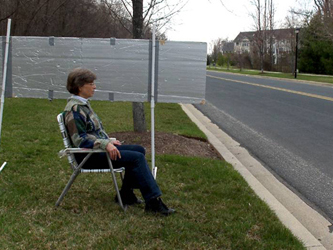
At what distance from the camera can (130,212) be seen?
4.25 m

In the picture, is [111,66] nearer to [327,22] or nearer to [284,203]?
[284,203]

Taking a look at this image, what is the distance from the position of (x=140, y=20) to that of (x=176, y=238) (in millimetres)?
4750

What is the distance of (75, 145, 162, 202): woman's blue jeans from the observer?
4.14 m

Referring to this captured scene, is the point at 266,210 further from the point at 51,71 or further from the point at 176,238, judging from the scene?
the point at 51,71

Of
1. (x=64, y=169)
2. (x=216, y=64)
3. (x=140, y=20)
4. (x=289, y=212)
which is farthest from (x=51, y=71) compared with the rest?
(x=216, y=64)

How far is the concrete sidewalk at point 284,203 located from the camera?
3967 mm

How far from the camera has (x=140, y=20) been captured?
745 centimetres

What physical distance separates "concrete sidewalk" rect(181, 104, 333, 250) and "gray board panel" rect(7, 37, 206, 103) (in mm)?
1458

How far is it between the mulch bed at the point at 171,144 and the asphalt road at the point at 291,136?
93 centimetres

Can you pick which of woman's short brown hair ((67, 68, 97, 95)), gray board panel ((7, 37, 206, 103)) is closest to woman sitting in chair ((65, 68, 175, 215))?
woman's short brown hair ((67, 68, 97, 95))

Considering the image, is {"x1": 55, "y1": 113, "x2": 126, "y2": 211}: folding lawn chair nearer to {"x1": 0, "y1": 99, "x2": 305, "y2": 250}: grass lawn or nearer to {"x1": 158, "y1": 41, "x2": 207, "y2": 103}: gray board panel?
{"x1": 0, "y1": 99, "x2": 305, "y2": 250}: grass lawn

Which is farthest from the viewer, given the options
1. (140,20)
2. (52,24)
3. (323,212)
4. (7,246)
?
(52,24)

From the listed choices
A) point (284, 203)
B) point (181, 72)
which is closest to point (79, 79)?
point (181, 72)

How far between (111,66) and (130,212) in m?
2.02
